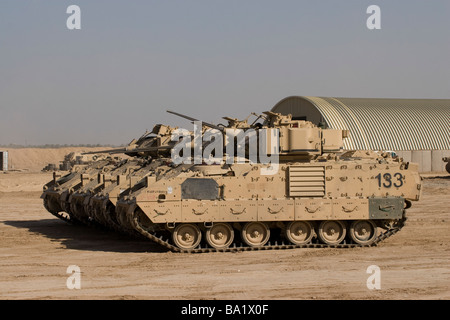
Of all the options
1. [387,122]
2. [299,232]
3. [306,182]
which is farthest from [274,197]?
[387,122]

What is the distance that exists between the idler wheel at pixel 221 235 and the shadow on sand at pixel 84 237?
1.22 metres

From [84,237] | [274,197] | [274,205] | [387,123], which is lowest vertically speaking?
[84,237]

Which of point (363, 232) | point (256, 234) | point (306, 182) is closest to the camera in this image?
point (306, 182)

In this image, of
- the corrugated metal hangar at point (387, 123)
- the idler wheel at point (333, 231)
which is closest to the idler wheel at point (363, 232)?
the idler wheel at point (333, 231)

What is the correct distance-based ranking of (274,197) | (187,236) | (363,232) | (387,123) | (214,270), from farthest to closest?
(387,123), (363,232), (274,197), (187,236), (214,270)

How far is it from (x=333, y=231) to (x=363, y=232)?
81 cm

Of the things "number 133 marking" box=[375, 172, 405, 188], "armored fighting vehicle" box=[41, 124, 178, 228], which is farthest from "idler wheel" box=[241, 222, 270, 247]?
"armored fighting vehicle" box=[41, 124, 178, 228]

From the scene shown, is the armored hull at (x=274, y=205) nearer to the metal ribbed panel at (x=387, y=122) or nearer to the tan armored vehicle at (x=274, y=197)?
the tan armored vehicle at (x=274, y=197)

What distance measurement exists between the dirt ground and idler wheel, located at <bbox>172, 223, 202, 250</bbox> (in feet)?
1.61

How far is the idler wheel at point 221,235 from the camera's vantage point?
18.4m

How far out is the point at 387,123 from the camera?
181 feet

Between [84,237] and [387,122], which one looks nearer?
[84,237]

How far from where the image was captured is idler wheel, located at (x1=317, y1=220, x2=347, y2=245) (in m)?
19.0

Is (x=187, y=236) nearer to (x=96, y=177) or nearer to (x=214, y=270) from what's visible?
(x=214, y=270)
